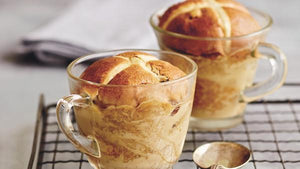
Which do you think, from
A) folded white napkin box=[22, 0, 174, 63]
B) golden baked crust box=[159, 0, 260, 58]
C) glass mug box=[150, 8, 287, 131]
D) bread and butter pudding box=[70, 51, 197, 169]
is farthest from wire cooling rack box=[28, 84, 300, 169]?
folded white napkin box=[22, 0, 174, 63]

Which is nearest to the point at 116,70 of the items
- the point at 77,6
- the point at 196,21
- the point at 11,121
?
the point at 196,21

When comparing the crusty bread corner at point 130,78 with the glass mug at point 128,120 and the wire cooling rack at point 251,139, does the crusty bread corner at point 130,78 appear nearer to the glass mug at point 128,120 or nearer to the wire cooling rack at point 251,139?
the glass mug at point 128,120

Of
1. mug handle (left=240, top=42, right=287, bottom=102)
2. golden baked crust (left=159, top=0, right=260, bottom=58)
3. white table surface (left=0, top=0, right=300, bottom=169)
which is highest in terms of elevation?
golden baked crust (left=159, top=0, right=260, bottom=58)

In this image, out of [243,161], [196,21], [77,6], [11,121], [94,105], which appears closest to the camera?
[94,105]

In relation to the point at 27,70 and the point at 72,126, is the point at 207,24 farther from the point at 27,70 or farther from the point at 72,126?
the point at 27,70

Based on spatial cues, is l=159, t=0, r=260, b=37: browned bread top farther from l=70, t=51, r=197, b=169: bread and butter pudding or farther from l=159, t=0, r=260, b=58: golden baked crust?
l=70, t=51, r=197, b=169: bread and butter pudding

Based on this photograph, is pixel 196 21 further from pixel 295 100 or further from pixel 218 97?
pixel 295 100
